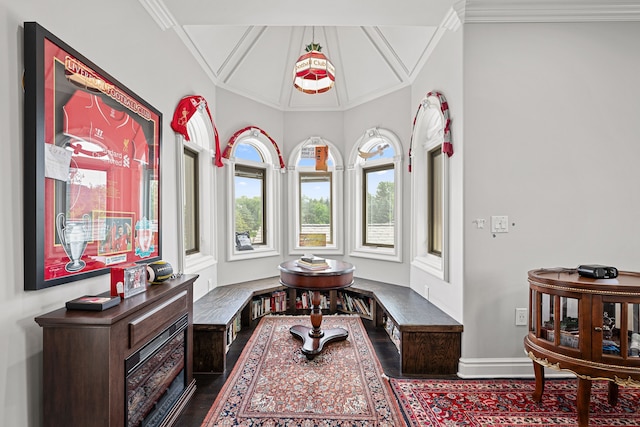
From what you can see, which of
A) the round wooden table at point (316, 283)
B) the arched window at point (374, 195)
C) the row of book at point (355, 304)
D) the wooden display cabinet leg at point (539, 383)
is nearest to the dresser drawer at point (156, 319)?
the round wooden table at point (316, 283)

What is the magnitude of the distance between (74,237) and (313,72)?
2.09 metres

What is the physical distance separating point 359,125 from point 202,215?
92.8 inches

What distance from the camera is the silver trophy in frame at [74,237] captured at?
1.49 metres

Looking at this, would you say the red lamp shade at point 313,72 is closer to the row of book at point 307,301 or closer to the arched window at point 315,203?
the arched window at point 315,203

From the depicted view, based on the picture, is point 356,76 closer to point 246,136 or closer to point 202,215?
point 246,136

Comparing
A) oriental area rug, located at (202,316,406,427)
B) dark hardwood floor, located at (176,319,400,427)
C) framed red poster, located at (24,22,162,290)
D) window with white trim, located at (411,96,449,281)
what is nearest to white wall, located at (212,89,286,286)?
dark hardwood floor, located at (176,319,400,427)

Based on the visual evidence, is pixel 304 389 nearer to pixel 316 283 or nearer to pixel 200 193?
pixel 316 283

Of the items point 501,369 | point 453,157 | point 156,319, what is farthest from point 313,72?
point 501,369

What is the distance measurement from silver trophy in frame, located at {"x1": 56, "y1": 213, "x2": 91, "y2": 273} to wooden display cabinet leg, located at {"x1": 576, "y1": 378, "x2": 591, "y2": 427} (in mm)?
2901

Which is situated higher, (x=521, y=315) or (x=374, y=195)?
(x=374, y=195)

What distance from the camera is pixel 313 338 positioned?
3.00m

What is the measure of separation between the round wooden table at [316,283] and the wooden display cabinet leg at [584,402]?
1.66 meters

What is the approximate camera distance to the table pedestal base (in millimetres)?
2764

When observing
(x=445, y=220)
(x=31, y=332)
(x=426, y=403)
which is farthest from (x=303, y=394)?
(x=445, y=220)
